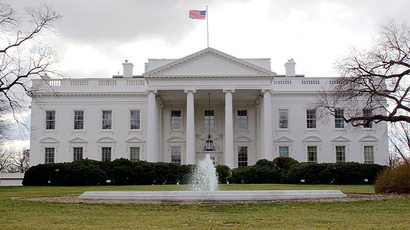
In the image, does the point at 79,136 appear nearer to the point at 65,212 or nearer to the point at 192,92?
the point at 192,92

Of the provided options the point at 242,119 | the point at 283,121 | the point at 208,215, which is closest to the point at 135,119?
the point at 242,119

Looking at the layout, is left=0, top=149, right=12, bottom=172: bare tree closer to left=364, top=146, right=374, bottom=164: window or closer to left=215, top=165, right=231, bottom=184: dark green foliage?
left=215, top=165, right=231, bottom=184: dark green foliage

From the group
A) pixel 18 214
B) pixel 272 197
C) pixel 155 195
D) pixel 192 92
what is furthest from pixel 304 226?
pixel 192 92

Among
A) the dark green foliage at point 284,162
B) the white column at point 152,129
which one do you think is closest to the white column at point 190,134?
the white column at point 152,129

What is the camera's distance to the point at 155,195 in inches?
607

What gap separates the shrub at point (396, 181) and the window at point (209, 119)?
25.6 m

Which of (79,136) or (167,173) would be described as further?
(79,136)

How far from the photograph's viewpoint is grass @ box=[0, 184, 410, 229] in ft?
33.8

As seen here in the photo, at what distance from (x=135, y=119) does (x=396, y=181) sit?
2823 cm

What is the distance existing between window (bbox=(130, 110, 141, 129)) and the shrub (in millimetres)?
26917

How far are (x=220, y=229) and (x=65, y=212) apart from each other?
5.26 metres

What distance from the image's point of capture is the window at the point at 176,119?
43.7 m

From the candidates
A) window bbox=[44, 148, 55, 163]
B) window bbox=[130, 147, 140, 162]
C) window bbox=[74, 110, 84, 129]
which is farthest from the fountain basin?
window bbox=[44, 148, 55, 163]

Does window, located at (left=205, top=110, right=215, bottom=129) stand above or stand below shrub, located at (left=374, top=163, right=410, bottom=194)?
above
